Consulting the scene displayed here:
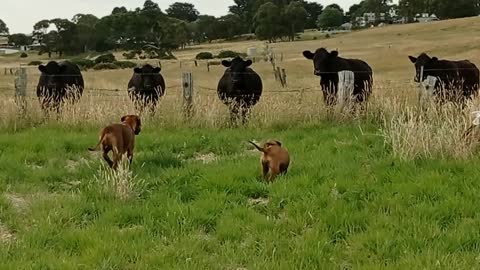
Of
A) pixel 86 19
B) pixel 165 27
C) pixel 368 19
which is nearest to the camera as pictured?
pixel 165 27

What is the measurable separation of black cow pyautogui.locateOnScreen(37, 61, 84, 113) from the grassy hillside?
2.92m

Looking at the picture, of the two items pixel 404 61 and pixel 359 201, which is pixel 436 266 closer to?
pixel 359 201

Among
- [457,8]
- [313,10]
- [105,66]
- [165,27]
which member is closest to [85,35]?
[165,27]

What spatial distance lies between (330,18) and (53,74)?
113 m

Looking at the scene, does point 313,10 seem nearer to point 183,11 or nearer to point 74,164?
point 183,11

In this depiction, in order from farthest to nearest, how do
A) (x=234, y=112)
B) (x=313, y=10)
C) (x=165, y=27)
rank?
(x=313, y=10) → (x=165, y=27) → (x=234, y=112)

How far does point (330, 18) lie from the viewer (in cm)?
12469

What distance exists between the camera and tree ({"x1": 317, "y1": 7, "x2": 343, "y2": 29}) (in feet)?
404

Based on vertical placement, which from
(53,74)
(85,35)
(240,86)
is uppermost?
(85,35)

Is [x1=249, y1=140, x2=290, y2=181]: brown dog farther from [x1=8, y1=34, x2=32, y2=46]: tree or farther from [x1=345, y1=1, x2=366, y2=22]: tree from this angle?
[x1=345, y1=1, x2=366, y2=22]: tree

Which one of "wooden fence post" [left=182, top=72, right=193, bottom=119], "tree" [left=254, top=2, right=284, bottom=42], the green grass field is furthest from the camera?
"tree" [left=254, top=2, right=284, bottom=42]

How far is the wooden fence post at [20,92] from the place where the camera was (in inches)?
517

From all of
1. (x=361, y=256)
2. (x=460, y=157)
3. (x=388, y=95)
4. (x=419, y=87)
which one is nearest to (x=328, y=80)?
(x=388, y=95)

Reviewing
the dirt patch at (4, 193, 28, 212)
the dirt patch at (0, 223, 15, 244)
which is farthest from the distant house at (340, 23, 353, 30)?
the dirt patch at (0, 223, 15, 244)
